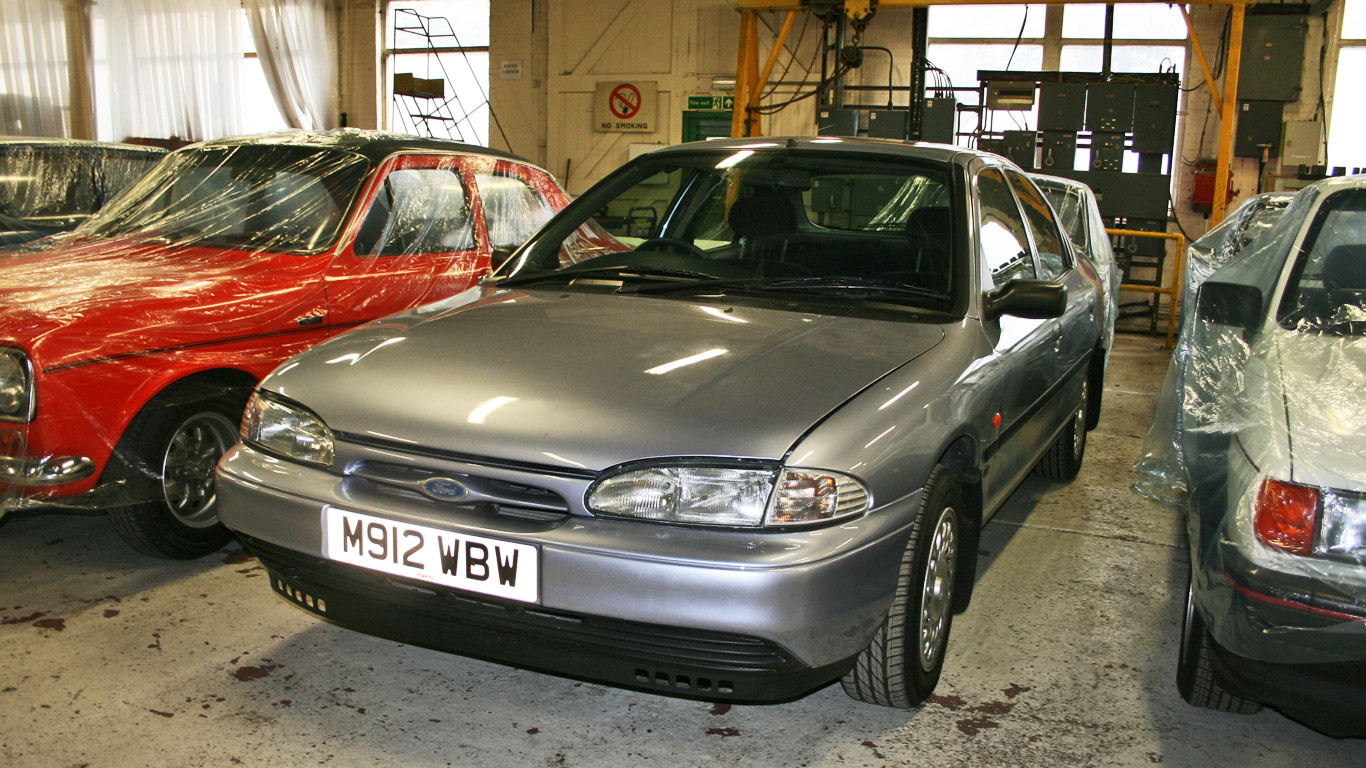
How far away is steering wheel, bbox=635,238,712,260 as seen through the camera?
277 centimetres

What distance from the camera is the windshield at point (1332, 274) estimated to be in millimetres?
2410

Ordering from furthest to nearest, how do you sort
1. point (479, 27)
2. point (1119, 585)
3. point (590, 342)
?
point (479, 27) → point (1119, 585) → point (590, 342)

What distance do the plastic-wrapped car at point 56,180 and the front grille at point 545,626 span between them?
12.4 ft

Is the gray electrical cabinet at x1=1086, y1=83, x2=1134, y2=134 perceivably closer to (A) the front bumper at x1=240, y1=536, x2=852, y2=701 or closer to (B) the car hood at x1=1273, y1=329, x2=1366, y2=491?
(B) the car hood at x1=1273, y1=329, x2=1366, y2=491

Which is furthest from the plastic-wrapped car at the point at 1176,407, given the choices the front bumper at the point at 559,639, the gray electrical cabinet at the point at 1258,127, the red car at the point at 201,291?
the gray electrical cabinet at the point at 1258,127

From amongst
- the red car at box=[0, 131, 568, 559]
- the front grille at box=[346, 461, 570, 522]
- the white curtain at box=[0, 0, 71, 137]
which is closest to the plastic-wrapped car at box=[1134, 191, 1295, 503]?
the front grille at box=[346, 461, 570, 522]

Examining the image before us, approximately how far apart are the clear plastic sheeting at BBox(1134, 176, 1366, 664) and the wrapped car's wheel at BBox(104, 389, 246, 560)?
2715 mm

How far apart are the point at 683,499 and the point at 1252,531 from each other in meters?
1.05

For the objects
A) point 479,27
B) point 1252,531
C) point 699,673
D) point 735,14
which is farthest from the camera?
point 479,27

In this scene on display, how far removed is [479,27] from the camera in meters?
15.2

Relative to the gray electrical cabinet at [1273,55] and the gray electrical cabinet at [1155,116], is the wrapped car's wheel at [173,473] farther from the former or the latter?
the gray electrical cabinet at [1273,55]

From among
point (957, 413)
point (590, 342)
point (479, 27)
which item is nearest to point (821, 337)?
point (957, 413)

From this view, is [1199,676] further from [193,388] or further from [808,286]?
[193,388]

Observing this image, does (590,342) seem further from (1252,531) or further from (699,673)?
(1252,531)
